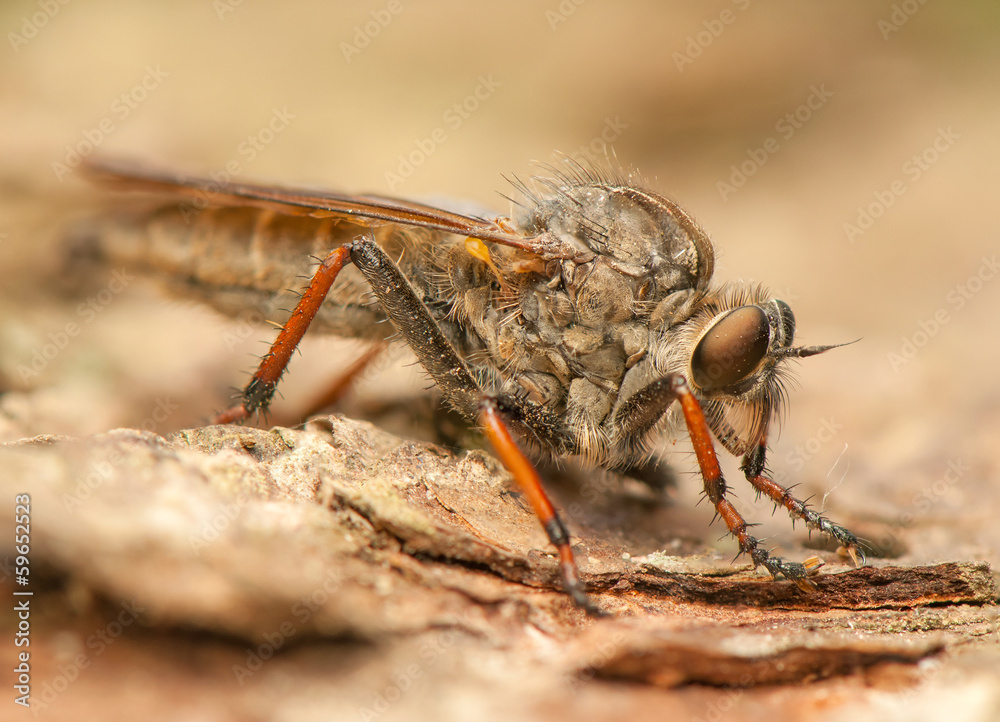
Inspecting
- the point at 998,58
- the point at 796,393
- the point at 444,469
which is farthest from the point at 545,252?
the point at 998,58

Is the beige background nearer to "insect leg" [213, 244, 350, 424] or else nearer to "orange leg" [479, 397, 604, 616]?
"insect leg" [213, 244, 350, 424]

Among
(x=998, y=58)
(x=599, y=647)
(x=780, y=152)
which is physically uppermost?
(x=998, y=58)

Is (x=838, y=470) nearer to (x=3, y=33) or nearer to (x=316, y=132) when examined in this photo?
(x=316, y=132)

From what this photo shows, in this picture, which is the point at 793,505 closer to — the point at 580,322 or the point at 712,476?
the point at 712,476

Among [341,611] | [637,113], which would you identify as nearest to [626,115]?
[637,113]

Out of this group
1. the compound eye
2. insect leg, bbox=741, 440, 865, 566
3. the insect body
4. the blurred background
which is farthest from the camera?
the blurred background

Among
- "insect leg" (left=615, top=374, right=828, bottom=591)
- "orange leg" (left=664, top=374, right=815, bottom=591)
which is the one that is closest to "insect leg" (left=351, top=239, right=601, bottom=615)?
"insect leg" (left=615, top=374, right=828, bottom=591)
